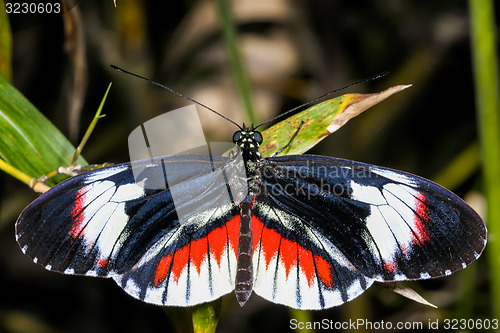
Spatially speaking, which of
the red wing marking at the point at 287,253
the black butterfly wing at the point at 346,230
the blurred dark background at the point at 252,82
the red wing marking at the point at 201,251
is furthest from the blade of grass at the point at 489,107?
the blurred dark background at the point at 252,82

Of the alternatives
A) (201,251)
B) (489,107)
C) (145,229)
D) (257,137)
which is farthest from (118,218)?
(489,107)

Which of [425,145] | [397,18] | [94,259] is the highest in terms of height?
[397,18]

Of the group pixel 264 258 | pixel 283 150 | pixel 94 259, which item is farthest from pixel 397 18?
pixel 94 259


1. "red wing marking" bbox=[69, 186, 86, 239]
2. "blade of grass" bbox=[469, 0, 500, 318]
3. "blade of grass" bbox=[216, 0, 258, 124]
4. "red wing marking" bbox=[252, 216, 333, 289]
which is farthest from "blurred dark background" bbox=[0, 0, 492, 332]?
"red wing marking" bbox=[69, 186, 86, 239]

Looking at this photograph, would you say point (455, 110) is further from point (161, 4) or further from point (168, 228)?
point (168, 228)

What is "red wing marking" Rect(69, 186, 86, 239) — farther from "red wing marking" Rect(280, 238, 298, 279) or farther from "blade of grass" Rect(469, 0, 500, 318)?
"blade of grass" Rect(469, 0, 500, 318)

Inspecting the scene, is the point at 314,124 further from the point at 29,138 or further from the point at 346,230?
the point at 29,138
